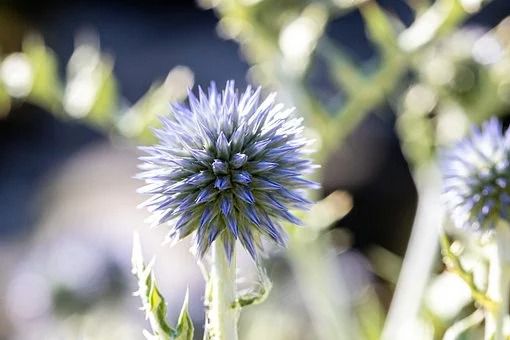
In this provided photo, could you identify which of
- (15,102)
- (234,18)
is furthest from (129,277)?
(234,18)

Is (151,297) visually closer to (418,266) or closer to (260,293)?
(260,293)

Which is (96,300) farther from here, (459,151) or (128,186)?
(128,186)

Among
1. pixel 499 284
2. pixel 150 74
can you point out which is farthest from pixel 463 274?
pixel 150 74

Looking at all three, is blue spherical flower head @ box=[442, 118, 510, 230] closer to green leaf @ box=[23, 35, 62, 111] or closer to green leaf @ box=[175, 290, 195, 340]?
green leaf @ box=[175, 290, 195, 340]

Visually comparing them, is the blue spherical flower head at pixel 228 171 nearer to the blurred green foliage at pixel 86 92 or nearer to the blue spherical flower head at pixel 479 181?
the blue spherical flower head at pixel 479 181

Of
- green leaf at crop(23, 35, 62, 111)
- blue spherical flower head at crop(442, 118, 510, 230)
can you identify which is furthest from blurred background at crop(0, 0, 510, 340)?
blue spherical flower head at crop(442, 118, 510, 230)

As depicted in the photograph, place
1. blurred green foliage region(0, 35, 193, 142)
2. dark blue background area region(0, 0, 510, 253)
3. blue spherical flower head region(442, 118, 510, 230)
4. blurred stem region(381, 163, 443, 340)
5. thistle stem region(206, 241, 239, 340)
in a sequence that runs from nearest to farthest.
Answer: thistle stem region(206, 241, 239, 340)
blue spherical flower head region(442, 118, 510, 230)
blurred stem region(381, 163, 443, 340)
blurred green foliage region(0, 35, 193, 142)
dark blue background area region(0, 0, 510, 253)
